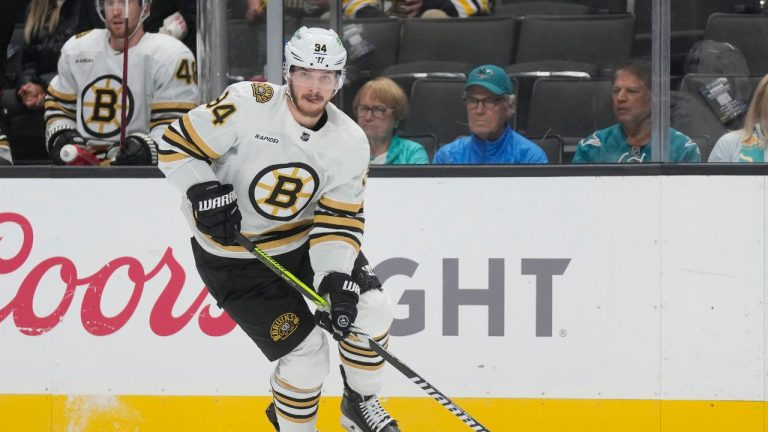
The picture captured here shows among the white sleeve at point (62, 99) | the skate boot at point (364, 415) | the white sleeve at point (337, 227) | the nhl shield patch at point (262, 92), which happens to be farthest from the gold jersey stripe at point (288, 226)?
the white sleeve at point (62, 99)

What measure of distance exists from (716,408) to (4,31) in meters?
2.50

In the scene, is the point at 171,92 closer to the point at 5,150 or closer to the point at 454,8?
the point at 5,150

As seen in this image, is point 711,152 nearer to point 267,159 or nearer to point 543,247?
point 543,247

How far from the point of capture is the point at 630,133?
410 cm

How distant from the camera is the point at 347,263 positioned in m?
3.60

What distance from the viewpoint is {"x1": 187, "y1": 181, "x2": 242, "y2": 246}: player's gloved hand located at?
344cm

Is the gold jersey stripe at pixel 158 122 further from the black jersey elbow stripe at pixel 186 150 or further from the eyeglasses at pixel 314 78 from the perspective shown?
the eyeglasses at pixel 314 78

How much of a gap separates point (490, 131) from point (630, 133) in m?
0.40

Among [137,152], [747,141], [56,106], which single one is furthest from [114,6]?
[747,141]

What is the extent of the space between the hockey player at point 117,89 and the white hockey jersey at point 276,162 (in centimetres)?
70

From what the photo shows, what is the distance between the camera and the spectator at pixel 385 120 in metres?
4.12

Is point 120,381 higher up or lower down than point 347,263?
lower down

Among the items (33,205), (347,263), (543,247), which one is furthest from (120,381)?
(543,247)

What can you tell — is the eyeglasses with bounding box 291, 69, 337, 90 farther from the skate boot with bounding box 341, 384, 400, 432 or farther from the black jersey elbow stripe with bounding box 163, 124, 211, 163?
the skate boot with bounding box 341, 384, 400, 432
